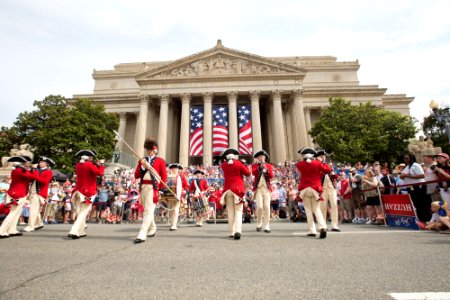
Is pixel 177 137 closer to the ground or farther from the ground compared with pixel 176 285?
farther from the ground

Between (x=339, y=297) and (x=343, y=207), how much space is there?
1106 cm

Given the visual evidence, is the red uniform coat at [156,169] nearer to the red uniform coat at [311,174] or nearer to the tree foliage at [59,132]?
the red uniform coat at [311,174]

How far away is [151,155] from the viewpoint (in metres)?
6.70

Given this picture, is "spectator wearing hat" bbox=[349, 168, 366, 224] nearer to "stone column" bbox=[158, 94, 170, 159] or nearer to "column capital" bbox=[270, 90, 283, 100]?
"column capital" bbox=[270, 90, 283, 100]

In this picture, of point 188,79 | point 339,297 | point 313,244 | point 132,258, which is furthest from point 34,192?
point 188,79

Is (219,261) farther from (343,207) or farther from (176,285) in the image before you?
(343,207)

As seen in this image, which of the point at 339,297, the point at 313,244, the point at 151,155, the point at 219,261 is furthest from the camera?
the point at 151,155

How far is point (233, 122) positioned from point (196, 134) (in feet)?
19.0

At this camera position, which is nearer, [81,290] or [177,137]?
[81,290]

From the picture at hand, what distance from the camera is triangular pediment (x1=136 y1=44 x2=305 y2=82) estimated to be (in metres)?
38.9

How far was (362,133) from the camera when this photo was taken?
30.5m

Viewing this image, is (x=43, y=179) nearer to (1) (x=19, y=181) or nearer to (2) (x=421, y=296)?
(1) (x=19, y=181)

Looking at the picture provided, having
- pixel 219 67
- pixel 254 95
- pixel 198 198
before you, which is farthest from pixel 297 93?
pixel 198 198

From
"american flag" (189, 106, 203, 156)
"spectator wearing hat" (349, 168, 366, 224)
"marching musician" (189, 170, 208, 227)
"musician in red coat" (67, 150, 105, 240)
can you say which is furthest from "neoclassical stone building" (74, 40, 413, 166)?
"musician in red coat" (67, 150, 105, 240)
